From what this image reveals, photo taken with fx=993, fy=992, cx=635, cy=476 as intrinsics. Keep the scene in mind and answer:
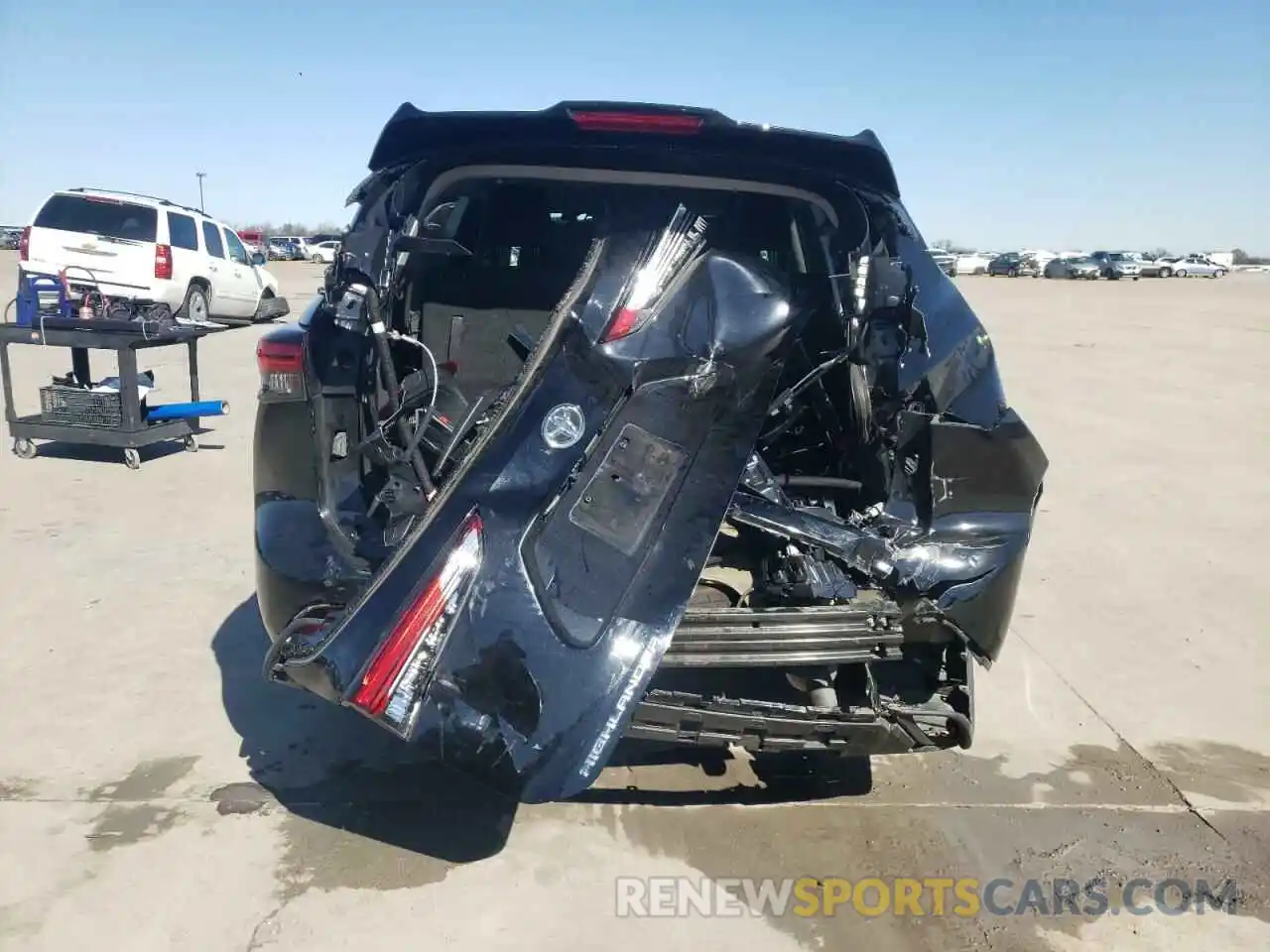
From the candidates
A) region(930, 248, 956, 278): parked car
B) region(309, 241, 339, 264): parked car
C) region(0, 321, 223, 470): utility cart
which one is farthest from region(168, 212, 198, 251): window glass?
region(309, 241, 339, 264): parked car

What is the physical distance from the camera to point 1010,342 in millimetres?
17812

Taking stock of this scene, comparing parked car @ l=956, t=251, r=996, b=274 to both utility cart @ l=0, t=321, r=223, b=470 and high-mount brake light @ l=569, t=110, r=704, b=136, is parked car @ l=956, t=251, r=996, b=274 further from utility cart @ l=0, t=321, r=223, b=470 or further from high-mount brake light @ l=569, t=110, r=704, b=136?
high-mount brake light @ l=569, t=110, r=704, b=136

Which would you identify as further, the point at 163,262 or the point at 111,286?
the point at 163,262

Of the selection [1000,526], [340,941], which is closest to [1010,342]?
[1000,526]

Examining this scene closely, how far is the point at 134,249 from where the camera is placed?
1435cm

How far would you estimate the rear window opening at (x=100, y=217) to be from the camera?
13.6m

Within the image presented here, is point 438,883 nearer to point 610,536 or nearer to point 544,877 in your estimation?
point 544,877

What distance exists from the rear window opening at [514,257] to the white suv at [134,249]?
997cm

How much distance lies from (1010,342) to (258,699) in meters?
16.5

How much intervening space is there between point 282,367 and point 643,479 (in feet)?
4.30

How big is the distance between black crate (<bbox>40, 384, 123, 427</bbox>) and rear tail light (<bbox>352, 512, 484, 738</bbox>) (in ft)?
20.3

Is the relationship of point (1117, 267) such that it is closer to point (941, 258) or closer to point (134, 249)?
point (941, 258)

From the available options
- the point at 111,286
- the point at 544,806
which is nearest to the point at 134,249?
the point at 111,286

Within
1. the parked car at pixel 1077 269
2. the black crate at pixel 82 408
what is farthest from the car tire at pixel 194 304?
the parked car at pixel 1077 269
